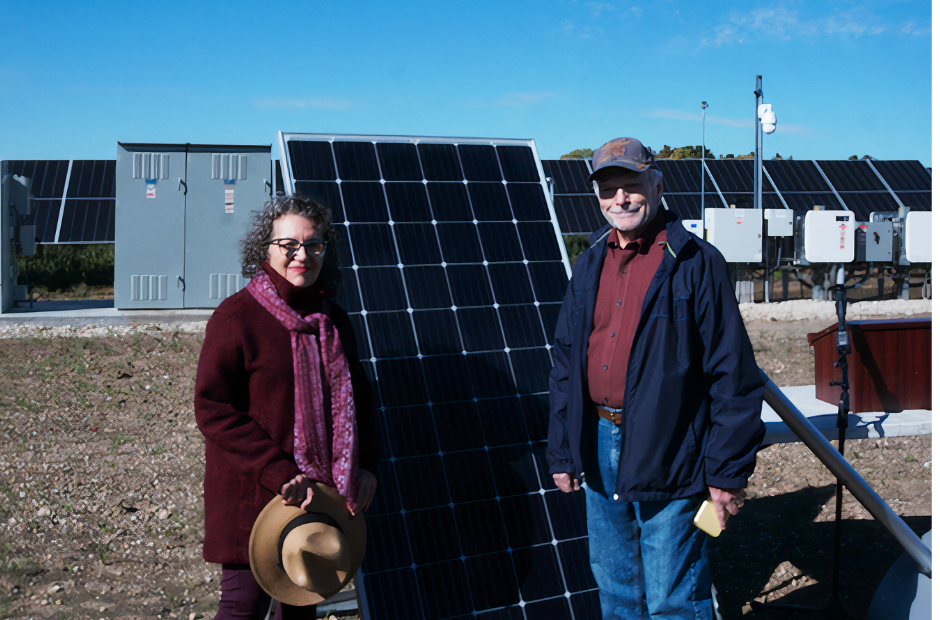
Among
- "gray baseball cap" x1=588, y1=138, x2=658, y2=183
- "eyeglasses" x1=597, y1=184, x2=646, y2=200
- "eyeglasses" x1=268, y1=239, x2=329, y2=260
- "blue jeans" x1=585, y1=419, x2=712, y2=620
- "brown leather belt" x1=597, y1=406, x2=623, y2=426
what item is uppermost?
"gray baseball cap" x1=588, y1=138, x2=658, y2=183

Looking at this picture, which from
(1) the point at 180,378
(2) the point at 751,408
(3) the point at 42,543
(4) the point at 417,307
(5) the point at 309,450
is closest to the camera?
(2) the point at 751,408

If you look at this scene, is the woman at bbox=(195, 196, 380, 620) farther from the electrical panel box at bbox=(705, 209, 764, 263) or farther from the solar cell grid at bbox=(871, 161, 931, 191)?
the solar cell grid at bbox=(871, 161, 931, 191)

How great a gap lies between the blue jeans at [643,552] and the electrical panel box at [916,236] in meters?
15.9

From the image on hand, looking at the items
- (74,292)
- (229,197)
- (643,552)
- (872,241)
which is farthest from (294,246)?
(74,292)

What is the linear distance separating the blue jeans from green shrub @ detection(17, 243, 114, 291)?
2025cm

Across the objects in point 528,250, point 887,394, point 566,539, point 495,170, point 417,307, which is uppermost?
point 495,170

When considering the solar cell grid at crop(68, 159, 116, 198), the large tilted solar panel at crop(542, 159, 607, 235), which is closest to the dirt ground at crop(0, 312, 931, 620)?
the solar cell grid at crop(68, 159, 116, 198)

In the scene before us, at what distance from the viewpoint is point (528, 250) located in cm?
412

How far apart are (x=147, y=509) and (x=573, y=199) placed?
12863 mm

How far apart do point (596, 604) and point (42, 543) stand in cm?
421

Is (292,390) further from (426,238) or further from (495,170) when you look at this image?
(495,170)

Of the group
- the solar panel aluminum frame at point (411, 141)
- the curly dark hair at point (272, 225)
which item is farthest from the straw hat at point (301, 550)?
the solar panel aluminum frame at point (411, 141)

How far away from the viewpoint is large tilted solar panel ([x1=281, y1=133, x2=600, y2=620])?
3314 millimetres

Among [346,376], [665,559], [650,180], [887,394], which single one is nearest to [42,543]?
[346,376]
